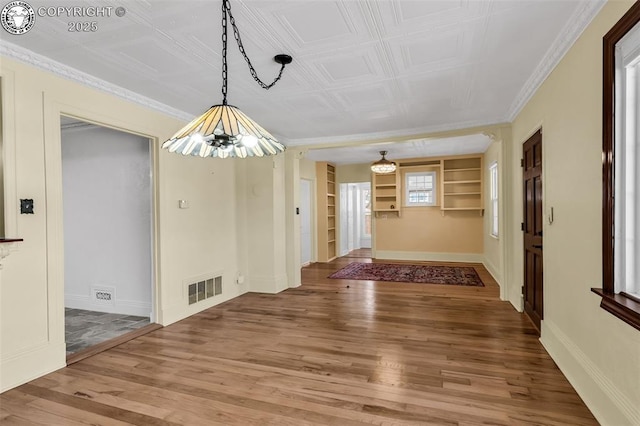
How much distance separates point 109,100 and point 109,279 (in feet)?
7.75

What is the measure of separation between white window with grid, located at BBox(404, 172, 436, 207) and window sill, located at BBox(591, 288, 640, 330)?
6.57 metres

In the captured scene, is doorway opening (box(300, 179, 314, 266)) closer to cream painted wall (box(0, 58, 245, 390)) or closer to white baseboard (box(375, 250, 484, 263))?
white baseboard (box(375, 250, 484, 263))

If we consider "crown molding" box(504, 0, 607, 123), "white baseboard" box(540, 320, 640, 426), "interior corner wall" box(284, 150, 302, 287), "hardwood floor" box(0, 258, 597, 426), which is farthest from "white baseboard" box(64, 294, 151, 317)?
"crown molding" box(504, 0, 607, 123)

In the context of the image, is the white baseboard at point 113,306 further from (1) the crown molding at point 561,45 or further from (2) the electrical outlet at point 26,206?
(1) the crown molding at point 561,45

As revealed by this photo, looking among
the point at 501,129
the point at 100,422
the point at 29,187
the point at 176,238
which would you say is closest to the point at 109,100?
the point at 29,187

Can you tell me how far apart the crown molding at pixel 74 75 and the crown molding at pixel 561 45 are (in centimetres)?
377

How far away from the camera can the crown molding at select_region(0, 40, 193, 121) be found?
2.51 meters

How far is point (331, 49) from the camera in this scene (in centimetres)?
261

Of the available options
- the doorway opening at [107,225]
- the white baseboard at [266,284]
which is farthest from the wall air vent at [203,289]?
the white baseboard at [266,284]

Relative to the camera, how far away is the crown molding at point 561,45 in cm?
206

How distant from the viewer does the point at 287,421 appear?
2.07 meters

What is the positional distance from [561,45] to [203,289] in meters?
4.51

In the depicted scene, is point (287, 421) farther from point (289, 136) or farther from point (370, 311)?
point (289, 136)

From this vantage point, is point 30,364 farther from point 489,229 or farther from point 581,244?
point 489,229
